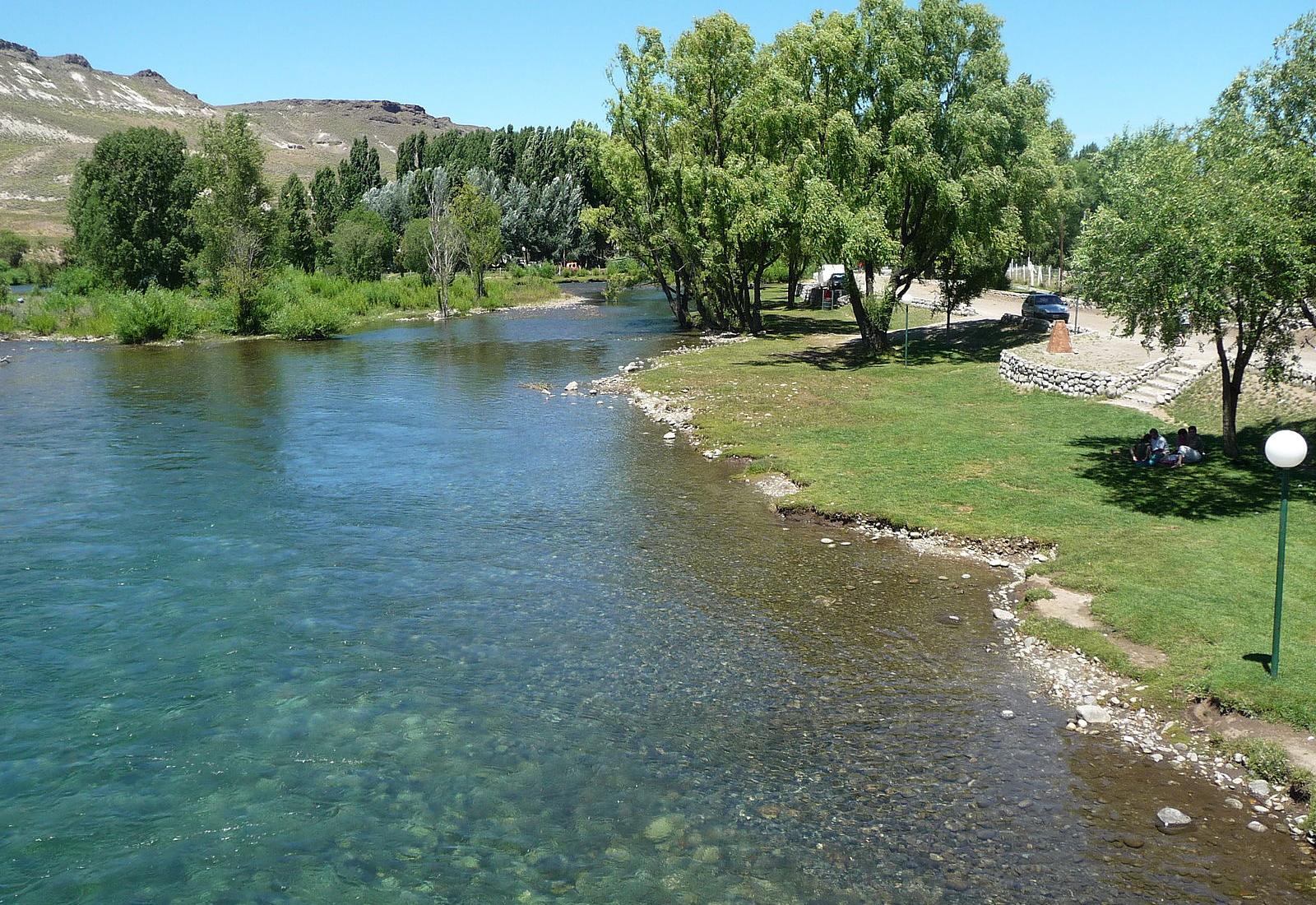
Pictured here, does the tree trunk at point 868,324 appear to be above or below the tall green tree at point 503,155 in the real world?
below

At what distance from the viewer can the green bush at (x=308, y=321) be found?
2442 inches

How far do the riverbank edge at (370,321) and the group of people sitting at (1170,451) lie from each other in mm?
53244

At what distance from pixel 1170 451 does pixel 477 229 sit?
7461 centimetres

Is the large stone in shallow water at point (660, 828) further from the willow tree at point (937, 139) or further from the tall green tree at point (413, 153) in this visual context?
the tall green tree at point (413, 153)

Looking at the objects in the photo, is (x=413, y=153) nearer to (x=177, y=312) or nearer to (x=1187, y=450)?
(x=177, y=312)

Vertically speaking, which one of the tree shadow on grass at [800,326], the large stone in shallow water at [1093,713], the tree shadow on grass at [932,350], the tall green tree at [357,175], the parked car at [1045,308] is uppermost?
the tall green tree at [357,175]

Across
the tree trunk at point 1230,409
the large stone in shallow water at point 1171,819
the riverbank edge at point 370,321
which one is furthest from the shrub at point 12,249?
the large stone in shallow water at point 1171,819

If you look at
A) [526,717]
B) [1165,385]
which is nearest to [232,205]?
[1165,385]

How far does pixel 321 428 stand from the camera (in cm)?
3303

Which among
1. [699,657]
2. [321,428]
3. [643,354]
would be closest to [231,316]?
[643,354]

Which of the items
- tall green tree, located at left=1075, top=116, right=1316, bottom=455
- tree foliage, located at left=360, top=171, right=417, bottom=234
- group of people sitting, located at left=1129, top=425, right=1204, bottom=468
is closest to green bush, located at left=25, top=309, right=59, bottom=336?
tree foliage, located at left=360, top=171, right=417, bottom=234

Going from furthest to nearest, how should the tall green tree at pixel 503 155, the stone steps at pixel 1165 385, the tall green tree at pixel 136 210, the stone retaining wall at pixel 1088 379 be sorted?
the tall green tree at pixel 503 155 < the tall green tree at pixel 136 210 < the stone retaining wall at pixel 1088 379 < the stone steps at pixel 1165 385

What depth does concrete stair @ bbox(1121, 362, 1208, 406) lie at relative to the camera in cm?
2930

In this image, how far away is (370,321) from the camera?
75000 mm
